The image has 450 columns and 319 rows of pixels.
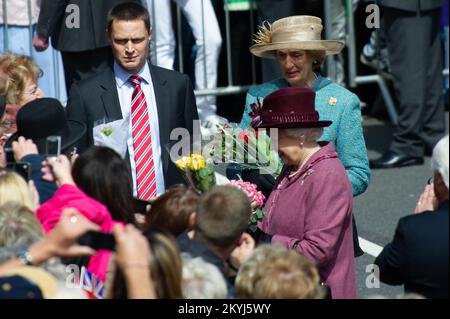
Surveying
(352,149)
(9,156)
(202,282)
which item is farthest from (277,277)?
(352,149)

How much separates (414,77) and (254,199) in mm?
4469

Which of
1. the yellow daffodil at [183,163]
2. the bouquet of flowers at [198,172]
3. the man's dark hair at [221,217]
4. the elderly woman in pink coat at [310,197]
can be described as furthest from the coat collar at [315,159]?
the man's dark hair at [221,217]

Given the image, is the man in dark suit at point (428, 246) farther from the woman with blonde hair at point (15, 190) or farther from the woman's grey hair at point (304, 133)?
the woman with blonde hair at point (15, 190)

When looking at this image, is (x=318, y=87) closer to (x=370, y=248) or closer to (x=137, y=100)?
(x=137, y=100)

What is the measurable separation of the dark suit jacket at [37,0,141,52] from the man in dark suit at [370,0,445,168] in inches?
97.5

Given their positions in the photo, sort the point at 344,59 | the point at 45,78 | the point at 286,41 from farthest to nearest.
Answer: the point at 344,59 → the point at 45,78 → the point at 286,41

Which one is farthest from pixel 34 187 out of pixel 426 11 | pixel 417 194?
pixel 426 11

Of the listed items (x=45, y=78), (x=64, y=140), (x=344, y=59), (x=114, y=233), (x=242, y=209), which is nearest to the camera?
(x=114, y=233)

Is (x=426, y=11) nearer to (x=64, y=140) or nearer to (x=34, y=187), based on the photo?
(x=64, y=140)

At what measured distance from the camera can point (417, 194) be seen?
899 centimetres

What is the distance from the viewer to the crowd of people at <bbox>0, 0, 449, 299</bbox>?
424 cm

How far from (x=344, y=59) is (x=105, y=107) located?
16.6 feet
